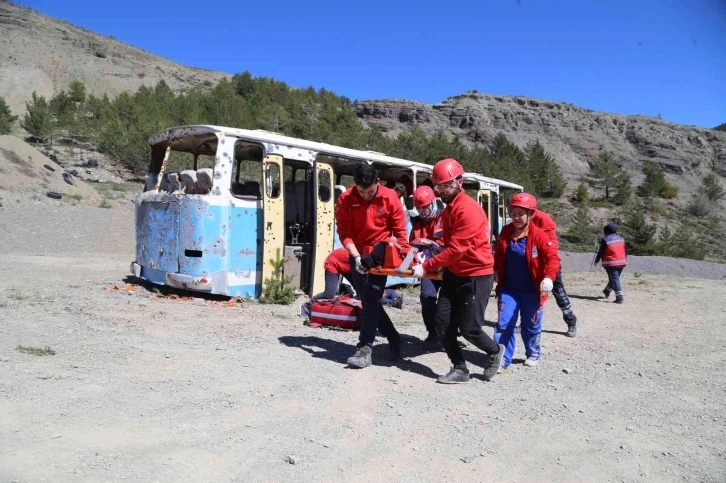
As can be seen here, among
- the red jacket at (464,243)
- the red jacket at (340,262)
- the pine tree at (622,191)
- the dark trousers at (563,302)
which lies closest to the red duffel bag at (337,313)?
the red jacket at (340,262)

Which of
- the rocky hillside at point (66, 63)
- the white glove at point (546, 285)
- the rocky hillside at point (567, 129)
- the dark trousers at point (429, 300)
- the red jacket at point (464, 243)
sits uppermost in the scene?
the rocky hillside at point (66, 63)

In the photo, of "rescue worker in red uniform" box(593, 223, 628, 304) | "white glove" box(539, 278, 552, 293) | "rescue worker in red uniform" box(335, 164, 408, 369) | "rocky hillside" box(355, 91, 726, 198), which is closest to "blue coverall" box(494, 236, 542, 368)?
"white glove" box(539, 278, 552, 293)

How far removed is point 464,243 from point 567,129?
89502mm

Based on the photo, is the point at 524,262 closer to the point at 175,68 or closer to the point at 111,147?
the point at 111,147

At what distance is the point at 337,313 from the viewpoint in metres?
6.56

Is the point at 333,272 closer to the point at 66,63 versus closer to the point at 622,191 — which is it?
the point at 622,191

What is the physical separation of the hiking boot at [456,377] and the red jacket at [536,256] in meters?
1.07

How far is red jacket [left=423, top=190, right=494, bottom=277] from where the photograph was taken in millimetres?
4508

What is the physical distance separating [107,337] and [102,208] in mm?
14487

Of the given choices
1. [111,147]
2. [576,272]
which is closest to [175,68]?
[111,147]

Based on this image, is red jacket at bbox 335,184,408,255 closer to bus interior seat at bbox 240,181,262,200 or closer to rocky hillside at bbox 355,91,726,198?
bus interior seat at bbox 240,181,262,200

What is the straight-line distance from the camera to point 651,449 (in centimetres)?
362

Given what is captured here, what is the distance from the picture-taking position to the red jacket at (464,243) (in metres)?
4.51

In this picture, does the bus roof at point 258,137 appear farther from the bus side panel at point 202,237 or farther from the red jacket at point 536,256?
the red jacket at point 536,256
